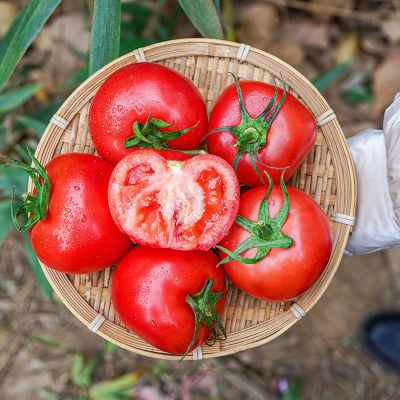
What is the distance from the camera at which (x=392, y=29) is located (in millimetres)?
1707

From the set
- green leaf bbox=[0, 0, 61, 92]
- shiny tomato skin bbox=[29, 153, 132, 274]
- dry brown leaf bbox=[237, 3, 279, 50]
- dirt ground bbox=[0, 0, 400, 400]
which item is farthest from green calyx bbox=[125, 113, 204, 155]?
dry brown leaf bbox=[237, 3, 279, 50]

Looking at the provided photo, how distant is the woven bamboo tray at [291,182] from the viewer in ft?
3.55

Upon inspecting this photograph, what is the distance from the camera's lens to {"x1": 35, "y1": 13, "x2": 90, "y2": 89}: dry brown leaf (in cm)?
174

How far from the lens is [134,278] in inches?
37.7

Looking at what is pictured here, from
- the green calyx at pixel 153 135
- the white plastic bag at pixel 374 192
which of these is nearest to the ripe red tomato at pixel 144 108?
the green calyx at pixel 153 135

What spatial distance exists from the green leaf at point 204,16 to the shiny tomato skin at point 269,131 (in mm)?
221

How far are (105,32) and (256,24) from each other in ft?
2.48

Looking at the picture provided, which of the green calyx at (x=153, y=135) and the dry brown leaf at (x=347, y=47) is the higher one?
the dry brown leaf at (x=347, y=47)

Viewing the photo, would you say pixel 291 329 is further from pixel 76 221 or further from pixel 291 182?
pixel 76 221

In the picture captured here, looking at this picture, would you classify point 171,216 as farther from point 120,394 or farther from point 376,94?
point 376,94

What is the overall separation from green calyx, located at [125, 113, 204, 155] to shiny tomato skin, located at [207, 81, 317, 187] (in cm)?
6

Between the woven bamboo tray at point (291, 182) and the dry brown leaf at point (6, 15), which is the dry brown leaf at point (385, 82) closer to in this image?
the woven bamboo tray at point (291, 182)

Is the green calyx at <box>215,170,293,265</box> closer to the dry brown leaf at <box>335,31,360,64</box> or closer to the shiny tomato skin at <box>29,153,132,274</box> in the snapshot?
the shiny tomato skin at <box>29,153,132,274</box>

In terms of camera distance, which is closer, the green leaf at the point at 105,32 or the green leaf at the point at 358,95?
the green leaf at the point at 105,32
